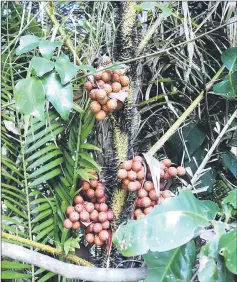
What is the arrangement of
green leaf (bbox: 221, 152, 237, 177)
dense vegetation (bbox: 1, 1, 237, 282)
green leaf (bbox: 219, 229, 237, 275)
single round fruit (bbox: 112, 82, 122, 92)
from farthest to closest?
1. green leaf (bbox: 221, 152, 237, 177)
2. single round fruit (bbox: 112, 82, 122, 92)
3. dense vegetation (bbox: 1, 1, 237, 282)
4. green leaf (bbox: 219, 229, 237, 275)

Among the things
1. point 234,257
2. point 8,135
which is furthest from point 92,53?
point 234,257

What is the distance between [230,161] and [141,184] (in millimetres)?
290

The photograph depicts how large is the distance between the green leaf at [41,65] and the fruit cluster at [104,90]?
0.10 meters

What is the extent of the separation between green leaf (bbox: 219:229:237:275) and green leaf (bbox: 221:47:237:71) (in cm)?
37

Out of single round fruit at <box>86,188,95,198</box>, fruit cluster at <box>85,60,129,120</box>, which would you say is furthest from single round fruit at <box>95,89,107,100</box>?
single round fruit at <box>86,188,95,198</box>

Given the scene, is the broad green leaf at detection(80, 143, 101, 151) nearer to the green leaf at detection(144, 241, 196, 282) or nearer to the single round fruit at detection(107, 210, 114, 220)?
the single round fruit at detection(107, 210, 114, 220)

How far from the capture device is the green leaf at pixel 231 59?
2.86ft

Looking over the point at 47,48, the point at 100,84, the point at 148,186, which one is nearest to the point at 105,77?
the point at 100,84

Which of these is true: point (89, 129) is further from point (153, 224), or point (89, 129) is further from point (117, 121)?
point (153, 224)

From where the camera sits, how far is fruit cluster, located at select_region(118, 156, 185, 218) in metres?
0.83

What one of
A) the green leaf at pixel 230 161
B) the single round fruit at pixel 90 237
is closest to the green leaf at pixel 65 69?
the single round fruit at pixel 90 237

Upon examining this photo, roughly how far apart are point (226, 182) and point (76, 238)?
412mm

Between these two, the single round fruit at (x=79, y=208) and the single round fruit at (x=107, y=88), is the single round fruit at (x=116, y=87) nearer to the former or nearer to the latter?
the single round fruit at (x=107, y=88)

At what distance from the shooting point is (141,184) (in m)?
0.85
